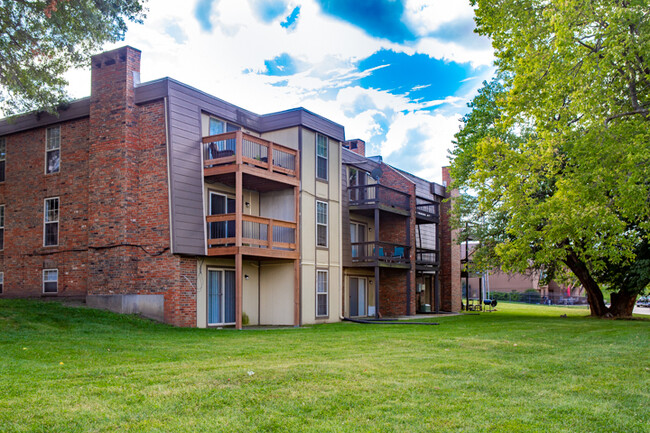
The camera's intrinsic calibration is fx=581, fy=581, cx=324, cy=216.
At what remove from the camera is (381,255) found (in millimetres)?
25250

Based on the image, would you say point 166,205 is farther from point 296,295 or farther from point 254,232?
point 296,295

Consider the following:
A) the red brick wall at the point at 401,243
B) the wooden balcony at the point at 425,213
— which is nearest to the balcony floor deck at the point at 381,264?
the red brick wall at the point at 401,243

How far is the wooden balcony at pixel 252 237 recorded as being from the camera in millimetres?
17203

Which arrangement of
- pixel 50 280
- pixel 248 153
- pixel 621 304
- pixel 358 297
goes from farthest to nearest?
pixel 358 297 < pixel 621 304 < pixel 50 280 < pixel 248 153

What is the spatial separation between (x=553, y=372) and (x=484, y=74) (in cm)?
1959

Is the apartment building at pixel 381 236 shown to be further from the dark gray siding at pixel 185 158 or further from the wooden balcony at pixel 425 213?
the dark gray siding at pixel 185 158

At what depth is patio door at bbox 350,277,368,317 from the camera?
2539 centimetres

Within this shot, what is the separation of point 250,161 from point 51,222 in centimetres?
730

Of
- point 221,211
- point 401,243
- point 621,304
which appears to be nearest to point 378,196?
point 401,243

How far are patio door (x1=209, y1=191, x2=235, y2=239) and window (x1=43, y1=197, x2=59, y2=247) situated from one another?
5380 millimetres

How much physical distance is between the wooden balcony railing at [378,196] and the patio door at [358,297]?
11.6 feet

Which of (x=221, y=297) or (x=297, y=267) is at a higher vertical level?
(x=297, y=267)

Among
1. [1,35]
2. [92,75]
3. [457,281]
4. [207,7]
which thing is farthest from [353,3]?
[457,281]

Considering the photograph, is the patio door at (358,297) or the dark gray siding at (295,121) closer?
the dark gray siding at (295,121)
